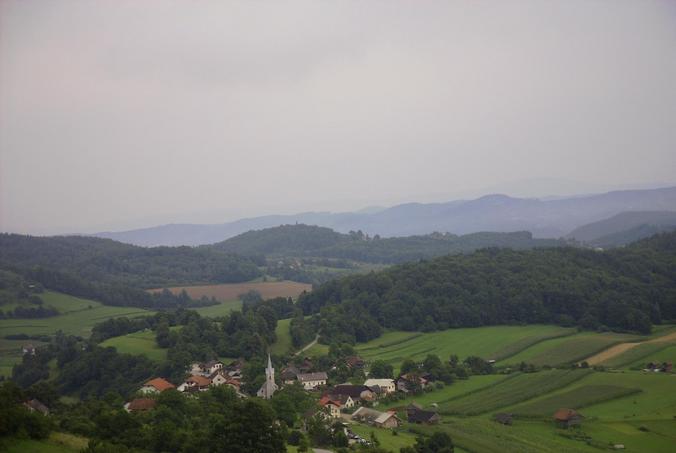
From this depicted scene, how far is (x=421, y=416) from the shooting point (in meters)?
37.8

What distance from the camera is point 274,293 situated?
10019 cm

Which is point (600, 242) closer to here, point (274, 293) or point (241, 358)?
point (274, 293)

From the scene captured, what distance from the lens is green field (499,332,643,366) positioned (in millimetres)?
50688

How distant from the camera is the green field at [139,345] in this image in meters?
54.4

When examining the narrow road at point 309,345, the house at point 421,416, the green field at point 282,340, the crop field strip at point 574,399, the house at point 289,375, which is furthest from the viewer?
the narrow road at point 309,345

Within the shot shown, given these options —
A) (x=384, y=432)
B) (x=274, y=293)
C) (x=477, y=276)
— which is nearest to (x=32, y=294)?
(x=274, y=293)

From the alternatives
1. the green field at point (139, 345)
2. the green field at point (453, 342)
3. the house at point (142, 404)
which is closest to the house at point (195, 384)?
the green field at point (139, 345)

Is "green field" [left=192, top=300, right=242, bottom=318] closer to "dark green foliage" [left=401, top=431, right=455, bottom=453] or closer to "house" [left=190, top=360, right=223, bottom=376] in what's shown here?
"house" [left=190, top=360, right=223, bottom=376]

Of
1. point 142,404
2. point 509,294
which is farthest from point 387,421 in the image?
point 509,294

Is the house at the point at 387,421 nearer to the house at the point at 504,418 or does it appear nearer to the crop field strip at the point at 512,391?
the crop field strip at the point at 512,391

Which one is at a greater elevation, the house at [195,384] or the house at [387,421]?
the house at [195,384]

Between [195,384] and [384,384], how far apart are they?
14.3 meters

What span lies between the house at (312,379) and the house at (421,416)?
10.3m

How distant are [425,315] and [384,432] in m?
35.4
